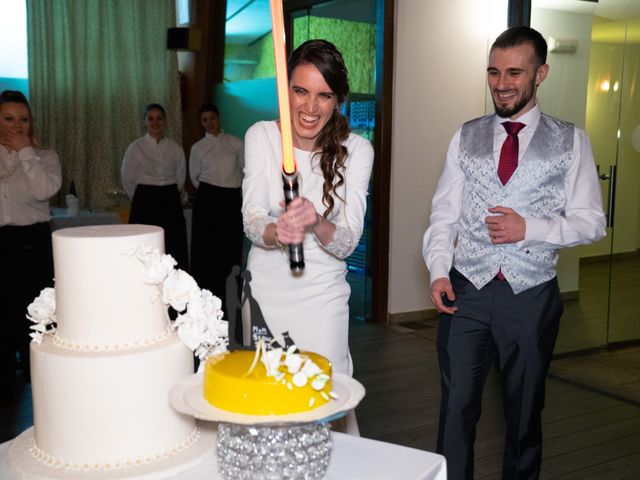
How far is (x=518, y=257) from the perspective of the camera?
233 centimetres

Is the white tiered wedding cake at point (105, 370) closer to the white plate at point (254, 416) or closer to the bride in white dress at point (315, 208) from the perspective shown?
the white plate at point (254, 416)

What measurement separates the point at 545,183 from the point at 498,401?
2.03 meters

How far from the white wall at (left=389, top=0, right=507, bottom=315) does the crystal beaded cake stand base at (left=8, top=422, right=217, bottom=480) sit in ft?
14.4

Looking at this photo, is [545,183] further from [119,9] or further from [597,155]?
[119,9]

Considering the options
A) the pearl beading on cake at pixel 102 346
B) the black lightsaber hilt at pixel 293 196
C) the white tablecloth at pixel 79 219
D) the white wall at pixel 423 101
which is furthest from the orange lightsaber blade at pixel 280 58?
the white wall at pixel 423 101

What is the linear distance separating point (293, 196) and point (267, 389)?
1.19 ft

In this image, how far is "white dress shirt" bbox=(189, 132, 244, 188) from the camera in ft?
21.4

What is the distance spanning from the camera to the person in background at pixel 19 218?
398 cm

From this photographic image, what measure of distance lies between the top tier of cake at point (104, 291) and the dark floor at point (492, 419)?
213 centimetres

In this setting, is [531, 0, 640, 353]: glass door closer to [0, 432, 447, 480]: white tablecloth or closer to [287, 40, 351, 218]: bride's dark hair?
[287, 40, 351, 218]: bride's dark hair

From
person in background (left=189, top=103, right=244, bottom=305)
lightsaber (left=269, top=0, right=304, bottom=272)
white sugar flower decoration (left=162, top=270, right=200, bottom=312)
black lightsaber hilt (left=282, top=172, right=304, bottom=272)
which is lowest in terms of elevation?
person in background (left=189, top=103, right=244, bottom=305)

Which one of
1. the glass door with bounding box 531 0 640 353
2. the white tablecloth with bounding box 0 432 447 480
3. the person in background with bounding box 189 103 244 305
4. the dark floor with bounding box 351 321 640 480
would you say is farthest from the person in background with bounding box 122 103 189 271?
the white tablecloth with bounding box 0 432 447 480

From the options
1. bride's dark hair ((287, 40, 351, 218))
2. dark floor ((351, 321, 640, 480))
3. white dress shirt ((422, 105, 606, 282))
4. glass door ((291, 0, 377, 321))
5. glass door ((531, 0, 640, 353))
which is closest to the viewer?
bride's dark hair ((287, 40, 351, 218))

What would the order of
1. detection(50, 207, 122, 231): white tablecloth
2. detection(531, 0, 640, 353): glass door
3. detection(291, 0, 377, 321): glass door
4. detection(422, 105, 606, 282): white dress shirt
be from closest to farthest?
detection(422, 105, 606, 282): white dress shirt
detection(531, 0, 640, 353): glass door
detection(50, 207, 122, 231): white tablecloth
detection(291, 0, 377, 321): glass door
